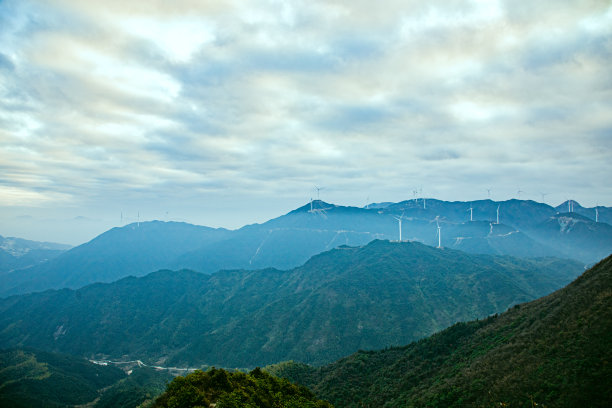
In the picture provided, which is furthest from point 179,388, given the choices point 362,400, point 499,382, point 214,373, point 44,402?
point 44,402

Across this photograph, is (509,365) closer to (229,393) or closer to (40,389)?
(229,393)

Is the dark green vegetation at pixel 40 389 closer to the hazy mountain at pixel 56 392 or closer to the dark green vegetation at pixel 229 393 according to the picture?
the hazy mountain at pixel 56 392

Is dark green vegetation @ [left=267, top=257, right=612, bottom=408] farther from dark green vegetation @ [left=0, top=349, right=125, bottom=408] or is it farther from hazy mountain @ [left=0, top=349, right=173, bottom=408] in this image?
dark green vegetation @ [left=0, top=349, right=125, bottom=408]

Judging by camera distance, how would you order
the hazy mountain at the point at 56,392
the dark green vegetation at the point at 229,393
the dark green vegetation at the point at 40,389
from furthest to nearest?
the dark green vegetation at the point at 40,389 → the hazy mountain at the point at 56,392 → the dark green vegetation at the point at 229,393

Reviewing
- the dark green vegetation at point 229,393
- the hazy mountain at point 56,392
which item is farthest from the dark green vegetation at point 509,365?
the hazy mountain at point 56,392

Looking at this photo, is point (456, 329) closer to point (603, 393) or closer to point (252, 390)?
point (603, 393)

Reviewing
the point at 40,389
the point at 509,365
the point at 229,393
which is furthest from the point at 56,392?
the point at 509,365

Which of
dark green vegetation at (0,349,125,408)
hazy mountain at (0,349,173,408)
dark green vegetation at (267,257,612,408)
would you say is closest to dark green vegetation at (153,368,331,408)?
dark green vegetation at (267,257,612,408)
